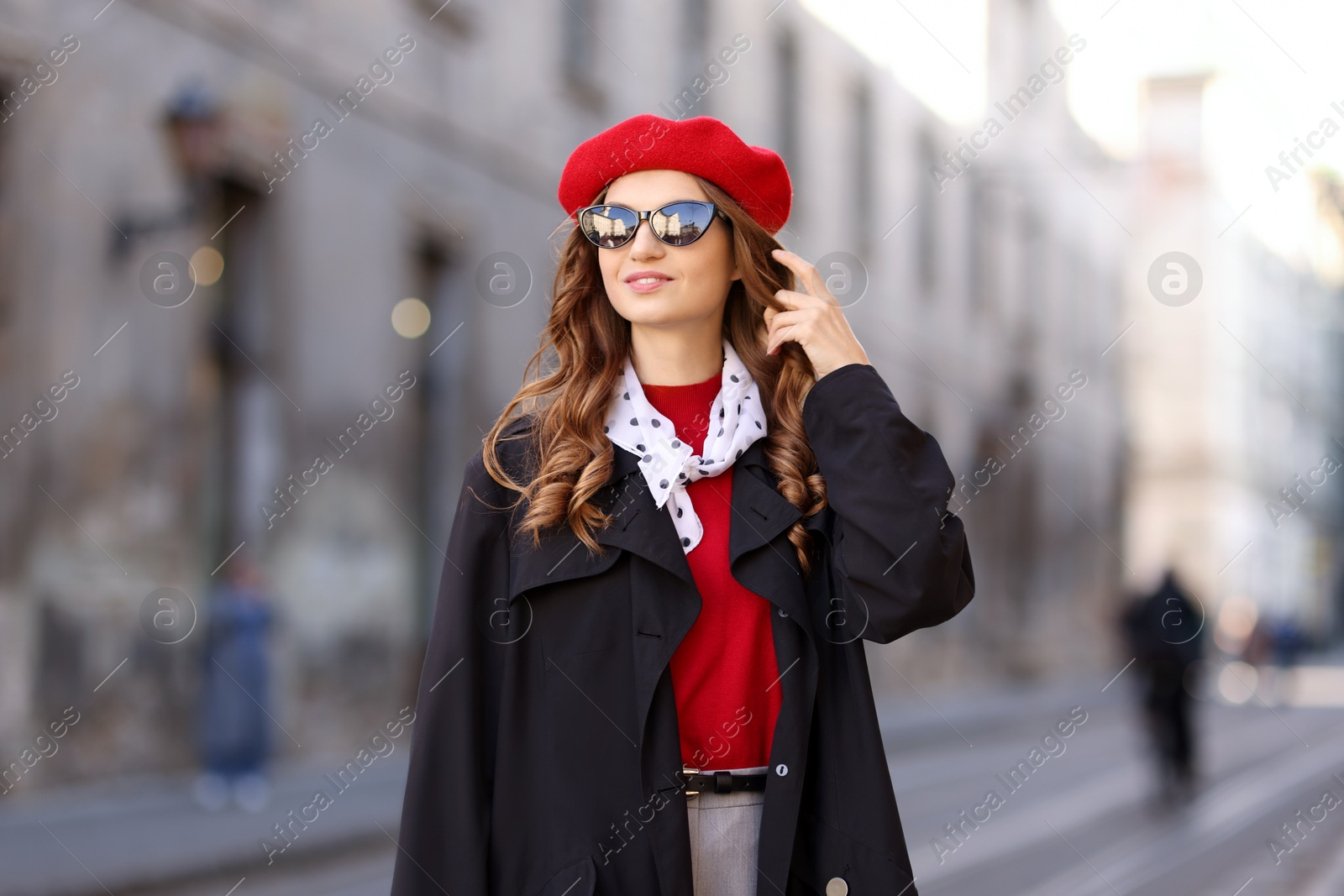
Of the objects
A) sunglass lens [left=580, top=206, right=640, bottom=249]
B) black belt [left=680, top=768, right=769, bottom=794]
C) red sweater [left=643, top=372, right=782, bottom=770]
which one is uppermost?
sunglass lens [left=580, top=206, right=640, bottom=249]

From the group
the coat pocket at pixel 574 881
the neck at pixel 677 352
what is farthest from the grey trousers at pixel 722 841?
the neck at pixel 677 352

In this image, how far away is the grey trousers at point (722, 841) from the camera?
7.23 feet

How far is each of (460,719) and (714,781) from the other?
37 centimetres

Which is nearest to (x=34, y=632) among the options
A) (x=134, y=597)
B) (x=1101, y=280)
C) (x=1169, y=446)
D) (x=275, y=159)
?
(x=134, y=597)

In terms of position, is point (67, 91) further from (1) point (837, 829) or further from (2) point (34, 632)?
(1) point (837, 829)

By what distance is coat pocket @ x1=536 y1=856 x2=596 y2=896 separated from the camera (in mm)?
2100

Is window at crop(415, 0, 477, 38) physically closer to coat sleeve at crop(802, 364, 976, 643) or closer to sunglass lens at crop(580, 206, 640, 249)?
sunglass lens at crop(580, 206, 640, 249)

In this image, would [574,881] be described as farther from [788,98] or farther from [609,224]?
[788,98]

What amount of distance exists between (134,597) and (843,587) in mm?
9775

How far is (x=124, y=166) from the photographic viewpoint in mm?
11297

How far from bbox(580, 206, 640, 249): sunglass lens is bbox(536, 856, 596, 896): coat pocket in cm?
90

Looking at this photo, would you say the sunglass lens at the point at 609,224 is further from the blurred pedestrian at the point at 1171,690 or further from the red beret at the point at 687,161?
the blurred pedestrian at the point at 1171,690

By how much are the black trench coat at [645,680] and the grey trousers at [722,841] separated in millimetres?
48

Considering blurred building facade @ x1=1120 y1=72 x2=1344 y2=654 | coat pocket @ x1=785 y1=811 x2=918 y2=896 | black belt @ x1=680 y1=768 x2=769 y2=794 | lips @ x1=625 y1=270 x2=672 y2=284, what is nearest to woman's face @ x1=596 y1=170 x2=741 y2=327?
lips @ x1=625 y1=270 x2=672 y2=284
